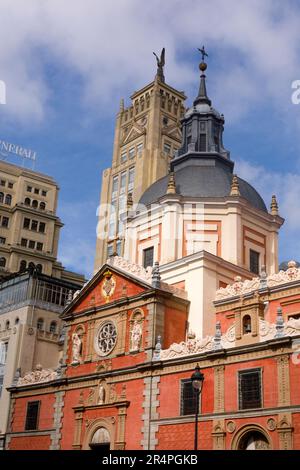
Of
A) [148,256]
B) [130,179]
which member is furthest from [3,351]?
[130,179]

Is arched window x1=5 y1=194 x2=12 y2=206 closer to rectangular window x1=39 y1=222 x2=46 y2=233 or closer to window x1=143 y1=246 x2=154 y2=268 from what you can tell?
rectangular window x1=39 y1=222 x2=46 y2=233

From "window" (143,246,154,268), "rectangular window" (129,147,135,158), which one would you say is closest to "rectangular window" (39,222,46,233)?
"rectangular window" (129,147,135,158)

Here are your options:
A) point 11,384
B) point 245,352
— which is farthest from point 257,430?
point 11,384

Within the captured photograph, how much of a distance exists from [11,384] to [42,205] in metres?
42.0

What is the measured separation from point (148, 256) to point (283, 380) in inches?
784

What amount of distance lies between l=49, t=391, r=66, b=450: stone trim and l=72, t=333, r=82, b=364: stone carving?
2.42m

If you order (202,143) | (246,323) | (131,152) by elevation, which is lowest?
(246,323)

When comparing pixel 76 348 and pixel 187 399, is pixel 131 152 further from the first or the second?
pixel 187 399

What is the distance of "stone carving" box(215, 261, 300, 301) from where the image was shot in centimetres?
3988

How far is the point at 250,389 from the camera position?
35.1 metres

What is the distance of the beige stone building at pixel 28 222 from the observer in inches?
3410

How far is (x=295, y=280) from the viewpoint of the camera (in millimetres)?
39250
